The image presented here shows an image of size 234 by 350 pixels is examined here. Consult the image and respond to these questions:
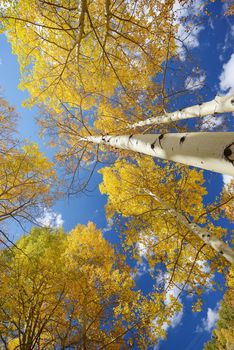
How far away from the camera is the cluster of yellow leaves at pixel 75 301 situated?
4441 millimetres

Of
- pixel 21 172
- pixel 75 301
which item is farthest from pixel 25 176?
pixel 75 301

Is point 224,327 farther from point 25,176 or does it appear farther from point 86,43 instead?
point 86,43

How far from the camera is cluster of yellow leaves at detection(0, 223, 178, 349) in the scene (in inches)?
175

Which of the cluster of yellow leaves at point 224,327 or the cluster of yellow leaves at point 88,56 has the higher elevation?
the cluster of yellow leaves at point 88,56

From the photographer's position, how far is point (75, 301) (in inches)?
263

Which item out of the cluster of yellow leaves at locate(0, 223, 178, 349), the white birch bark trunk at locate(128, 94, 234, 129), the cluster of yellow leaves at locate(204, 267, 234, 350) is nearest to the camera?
the white birch bark trunk at locate(128, 94, 234, 129)

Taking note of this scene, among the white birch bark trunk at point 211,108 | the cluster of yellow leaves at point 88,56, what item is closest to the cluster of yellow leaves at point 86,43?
the cluster of yellow leaves at point 88,56

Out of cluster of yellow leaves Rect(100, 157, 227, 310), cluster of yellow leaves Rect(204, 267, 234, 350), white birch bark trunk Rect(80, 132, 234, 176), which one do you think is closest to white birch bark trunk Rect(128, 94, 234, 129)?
white birch bark trunk Rect(80, 132, 234, 176)

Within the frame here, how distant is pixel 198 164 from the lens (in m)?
1.57

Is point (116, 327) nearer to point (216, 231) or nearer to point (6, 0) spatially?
point (216, 231)

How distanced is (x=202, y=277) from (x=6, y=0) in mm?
8114

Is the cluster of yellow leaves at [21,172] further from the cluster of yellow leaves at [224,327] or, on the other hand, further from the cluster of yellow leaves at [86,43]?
the cluster of yellow leaves at [224,327]

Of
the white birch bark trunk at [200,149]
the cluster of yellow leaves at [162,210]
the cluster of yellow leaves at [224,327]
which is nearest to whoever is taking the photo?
the white birch bark trunk at [200,149]

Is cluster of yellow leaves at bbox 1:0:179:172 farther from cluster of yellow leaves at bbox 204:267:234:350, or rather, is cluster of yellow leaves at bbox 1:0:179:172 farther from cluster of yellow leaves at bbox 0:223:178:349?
cluster of yellow leaves at bbox 204:267:234:350
